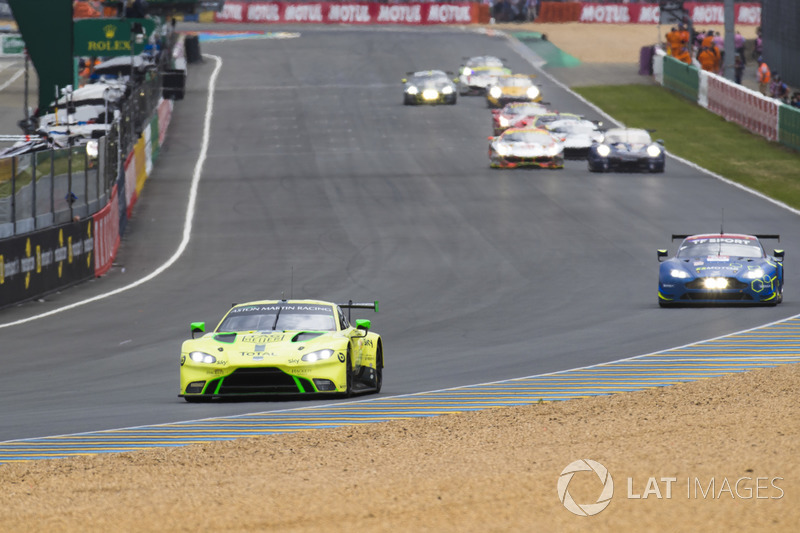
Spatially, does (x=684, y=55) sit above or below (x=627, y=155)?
above

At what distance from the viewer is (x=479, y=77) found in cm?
6272

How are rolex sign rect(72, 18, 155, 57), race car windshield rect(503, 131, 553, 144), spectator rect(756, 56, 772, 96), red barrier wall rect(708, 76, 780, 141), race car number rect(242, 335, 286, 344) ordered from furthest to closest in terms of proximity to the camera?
spectator rect(756, 56, 772, 96) < red barrier wall rect(708, 76, 780, 141) < race car windshield rect(503, 131, 553, 144) < rolex sign rect(72, 18, 155, 57) < race car number rect(242, 335, 286, 344)

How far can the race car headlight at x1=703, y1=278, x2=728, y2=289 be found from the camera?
2295cm

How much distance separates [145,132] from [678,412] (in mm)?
32502

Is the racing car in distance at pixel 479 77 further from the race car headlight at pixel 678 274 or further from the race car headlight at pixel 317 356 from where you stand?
the race car headlight at pixel 317 356

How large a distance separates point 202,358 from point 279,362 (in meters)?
0.83

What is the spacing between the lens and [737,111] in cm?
5434

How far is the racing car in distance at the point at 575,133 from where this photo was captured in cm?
4591

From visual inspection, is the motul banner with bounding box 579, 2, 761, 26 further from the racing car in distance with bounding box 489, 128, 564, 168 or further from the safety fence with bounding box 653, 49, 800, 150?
the racing car in distance with bounding box 489, 128, 564, 168

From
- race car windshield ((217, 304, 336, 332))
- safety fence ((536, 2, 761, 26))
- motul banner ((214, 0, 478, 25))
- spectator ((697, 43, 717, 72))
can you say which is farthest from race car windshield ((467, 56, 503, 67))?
race car windshield ((217, 304, 336, 332))

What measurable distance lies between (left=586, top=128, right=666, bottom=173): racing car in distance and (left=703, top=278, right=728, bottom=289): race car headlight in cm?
2036

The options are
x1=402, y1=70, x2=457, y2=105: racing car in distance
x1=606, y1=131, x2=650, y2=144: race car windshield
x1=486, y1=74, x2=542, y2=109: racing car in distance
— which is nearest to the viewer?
x1=606, y1=131, x2=650, y2=144: race car windshield

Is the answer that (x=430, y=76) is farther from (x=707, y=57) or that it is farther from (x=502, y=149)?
(x=502, y=149)

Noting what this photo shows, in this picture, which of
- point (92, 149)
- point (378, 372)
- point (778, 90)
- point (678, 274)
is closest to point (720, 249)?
point (678, 274)
